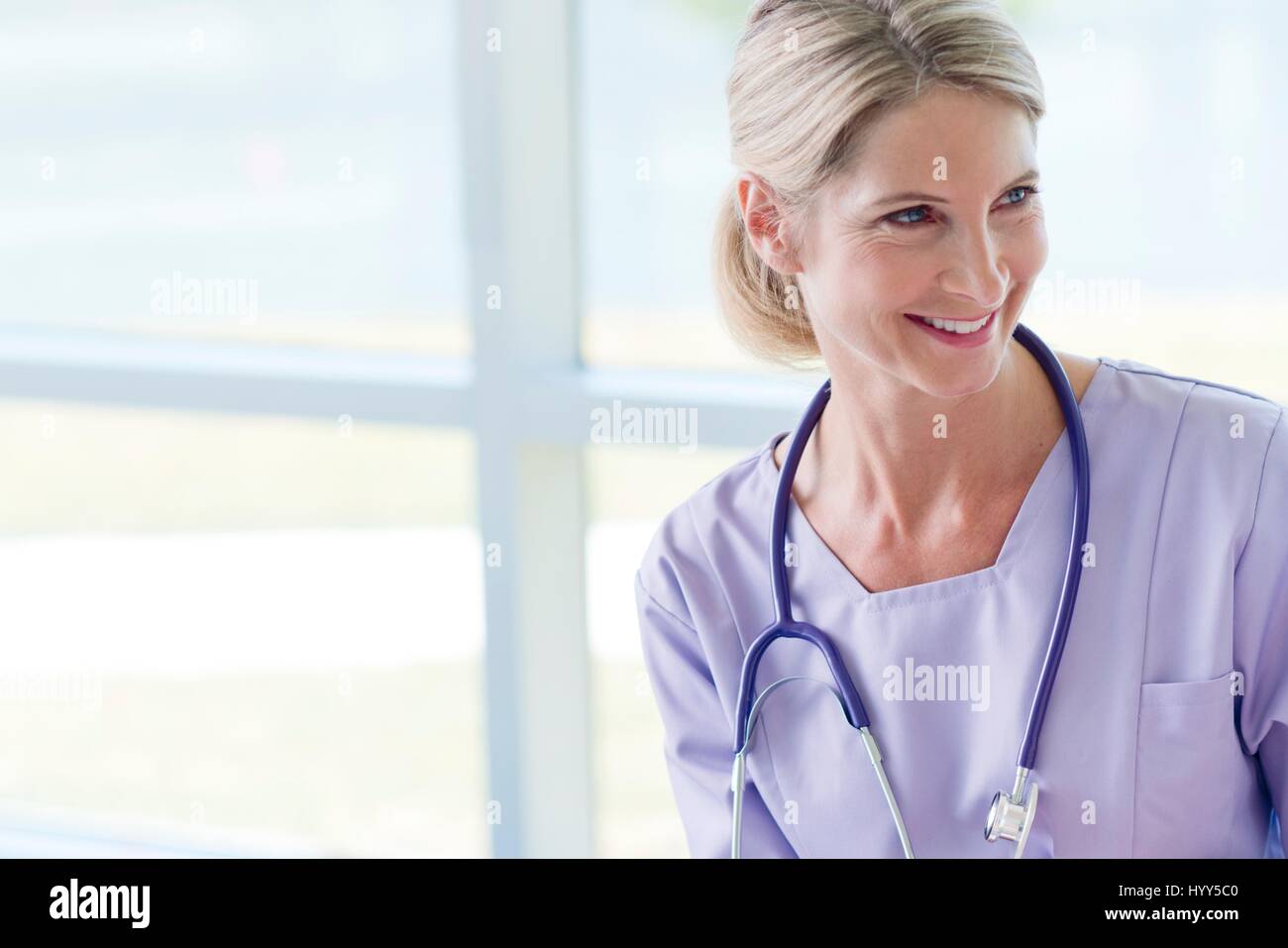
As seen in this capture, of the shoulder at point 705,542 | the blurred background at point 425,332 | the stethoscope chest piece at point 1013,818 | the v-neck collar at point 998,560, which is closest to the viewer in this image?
the stethoscope chest piece at point 1013,818

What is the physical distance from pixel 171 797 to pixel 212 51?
126 centimetres

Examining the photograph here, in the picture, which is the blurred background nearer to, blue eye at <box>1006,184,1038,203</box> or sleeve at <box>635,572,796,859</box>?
sleeve at <box>635,572,796,859</box>

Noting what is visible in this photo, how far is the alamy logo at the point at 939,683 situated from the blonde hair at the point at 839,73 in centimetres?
40

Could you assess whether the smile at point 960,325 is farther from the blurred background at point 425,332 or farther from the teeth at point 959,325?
the blurred background at point 425,332

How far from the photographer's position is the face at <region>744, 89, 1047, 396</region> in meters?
1.08

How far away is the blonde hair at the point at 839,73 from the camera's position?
1083 millimetres

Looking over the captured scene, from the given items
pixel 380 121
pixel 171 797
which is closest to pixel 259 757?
pixel 171 797

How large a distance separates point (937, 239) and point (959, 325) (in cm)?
7

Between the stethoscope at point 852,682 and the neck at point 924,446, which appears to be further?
the neck at point 924,446

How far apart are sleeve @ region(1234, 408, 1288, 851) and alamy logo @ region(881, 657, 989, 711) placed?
0.67 feet

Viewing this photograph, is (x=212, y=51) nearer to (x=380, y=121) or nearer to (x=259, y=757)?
(x=380, y=121)
